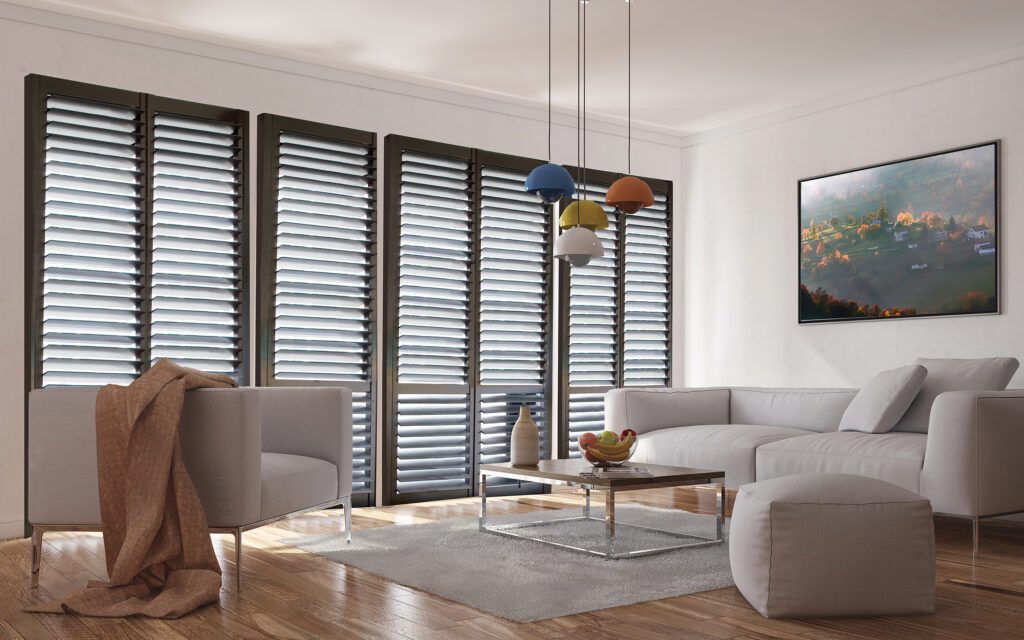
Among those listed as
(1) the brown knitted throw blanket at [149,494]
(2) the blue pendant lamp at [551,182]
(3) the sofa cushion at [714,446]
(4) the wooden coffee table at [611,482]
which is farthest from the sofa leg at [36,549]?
(3) the sofa cushion at [714,446]

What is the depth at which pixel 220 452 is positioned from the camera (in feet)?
11.9

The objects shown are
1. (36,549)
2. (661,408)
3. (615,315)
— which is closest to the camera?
(36,549)

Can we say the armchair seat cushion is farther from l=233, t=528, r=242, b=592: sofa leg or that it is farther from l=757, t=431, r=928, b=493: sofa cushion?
l=757, t=431, r=928, b=493: sofa cushion

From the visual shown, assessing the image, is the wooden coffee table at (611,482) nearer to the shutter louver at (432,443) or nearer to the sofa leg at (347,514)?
the sofa leg at (347,514)

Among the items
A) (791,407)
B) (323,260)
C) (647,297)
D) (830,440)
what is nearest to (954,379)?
(830,440)

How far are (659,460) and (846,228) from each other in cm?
198

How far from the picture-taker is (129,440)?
3.48 metres

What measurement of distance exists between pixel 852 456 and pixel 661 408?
158 centimetres

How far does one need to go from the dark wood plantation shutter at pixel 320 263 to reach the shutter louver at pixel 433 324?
219mm

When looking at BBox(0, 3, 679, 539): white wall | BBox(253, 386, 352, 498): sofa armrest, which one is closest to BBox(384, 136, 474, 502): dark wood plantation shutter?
BBox(0, 3, 679, 539): white wall

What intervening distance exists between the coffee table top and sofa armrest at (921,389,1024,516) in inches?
36.4

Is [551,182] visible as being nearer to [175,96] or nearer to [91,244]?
[175,96]

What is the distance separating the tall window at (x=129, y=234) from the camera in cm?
498

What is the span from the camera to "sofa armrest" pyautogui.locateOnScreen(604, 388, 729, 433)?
607cm
